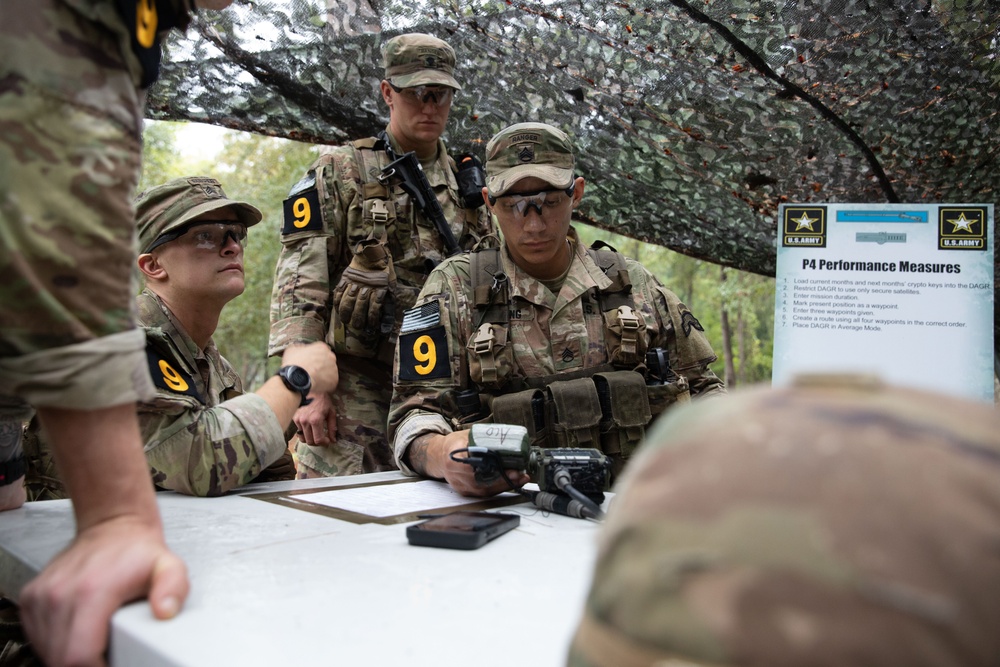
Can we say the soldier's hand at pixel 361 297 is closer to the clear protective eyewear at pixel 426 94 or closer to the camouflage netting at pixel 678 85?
the clear protective eyewear at pixel 426 94

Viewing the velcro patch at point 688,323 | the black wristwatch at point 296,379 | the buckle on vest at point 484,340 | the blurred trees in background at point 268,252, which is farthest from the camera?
the blurred trees in background at point 268,252

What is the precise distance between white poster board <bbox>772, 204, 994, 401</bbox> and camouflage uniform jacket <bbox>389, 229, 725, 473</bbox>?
0.51 meters

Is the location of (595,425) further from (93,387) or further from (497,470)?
(93,387)

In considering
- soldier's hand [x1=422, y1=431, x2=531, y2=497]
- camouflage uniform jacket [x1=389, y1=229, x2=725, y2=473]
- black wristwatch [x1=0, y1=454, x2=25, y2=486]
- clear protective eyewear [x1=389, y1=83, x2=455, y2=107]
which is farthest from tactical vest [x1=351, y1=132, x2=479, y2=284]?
black wristwatch [x1=0, y1=454, x2=25, y2=486]

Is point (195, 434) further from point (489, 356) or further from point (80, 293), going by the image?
point (80, 293)

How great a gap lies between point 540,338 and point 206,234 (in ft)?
Answer: 3.56

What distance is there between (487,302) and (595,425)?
0.53 meters

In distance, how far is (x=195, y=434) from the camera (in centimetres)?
197

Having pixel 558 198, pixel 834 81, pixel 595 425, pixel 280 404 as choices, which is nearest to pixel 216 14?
pixel 558 198

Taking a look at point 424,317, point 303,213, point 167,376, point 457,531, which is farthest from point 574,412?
point 303,213

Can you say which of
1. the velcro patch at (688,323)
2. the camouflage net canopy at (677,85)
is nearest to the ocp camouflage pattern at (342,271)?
the camouflage net canopy at (677,85)

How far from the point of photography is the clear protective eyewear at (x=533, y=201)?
2.51 meters

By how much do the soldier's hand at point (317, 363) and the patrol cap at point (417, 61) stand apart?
4.22 ft

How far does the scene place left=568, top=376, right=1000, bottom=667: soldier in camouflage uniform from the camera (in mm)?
431
